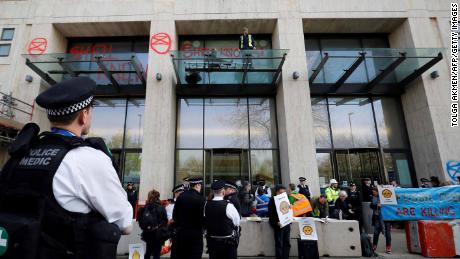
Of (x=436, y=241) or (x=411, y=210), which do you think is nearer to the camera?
(x=436, y=241)

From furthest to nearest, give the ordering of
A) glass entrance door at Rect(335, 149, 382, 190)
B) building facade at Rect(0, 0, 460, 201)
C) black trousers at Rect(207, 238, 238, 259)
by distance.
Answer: glass entrance door at Rect(335, 149, 382, 190) < building facade at Rect(0, 0, 460, 201) < black trousers at Rect(207, 238, 238, 259)

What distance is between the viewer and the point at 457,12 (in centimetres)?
1476

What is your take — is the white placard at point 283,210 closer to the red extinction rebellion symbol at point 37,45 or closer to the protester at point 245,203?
the protester at point 245,203

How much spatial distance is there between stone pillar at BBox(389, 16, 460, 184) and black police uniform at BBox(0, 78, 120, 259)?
1589 cm

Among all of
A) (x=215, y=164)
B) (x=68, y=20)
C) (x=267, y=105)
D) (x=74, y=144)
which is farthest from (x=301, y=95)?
(x=68, y=20)

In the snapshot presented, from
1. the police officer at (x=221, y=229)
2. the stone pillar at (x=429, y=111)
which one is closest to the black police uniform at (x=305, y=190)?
the police officer at (x=221, y=229)

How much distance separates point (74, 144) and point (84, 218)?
461 mm

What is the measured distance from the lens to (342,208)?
959 cm

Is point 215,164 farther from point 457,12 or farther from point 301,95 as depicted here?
point 457,12

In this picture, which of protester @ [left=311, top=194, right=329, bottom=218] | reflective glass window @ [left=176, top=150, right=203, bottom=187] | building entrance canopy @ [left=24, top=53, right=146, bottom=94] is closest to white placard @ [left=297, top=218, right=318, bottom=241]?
protester @ [left=311, top=194, right=329, bottom=218]

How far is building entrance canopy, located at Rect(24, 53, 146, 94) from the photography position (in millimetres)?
12812

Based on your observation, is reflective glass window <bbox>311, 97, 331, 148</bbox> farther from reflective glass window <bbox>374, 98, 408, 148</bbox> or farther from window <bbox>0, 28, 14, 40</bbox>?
window <bbox>0, 28, 14, 40</bbox>

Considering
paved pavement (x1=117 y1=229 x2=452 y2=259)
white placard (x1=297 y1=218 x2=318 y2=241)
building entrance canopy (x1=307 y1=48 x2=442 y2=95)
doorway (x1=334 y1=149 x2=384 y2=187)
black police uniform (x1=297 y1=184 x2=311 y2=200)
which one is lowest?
paved pavement (x1=117 y1=229 x2=452 y2=259)

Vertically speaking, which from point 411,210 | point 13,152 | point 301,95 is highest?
point 301,95
